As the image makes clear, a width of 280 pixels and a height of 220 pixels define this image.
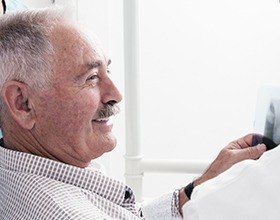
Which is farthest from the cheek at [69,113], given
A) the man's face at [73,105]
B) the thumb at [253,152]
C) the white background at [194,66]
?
the white background at [194,66]

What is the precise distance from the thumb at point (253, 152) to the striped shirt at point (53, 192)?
0.87 feet

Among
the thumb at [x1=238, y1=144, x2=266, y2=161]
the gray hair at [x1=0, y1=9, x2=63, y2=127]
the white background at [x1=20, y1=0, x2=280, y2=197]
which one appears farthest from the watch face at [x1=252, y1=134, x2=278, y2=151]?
the white background at [x1=20, y1=0, x2=280, y2=197]

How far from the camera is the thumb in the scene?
98 cm

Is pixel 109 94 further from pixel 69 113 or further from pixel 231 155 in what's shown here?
pixel 231 155

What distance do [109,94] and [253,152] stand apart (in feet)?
1.08

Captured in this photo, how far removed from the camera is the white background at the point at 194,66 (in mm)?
1985

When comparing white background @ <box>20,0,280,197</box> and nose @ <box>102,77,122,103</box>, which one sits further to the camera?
white background @ <box>20,0,280,197</box>

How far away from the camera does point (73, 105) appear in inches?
41.3

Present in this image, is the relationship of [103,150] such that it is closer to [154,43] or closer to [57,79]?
[57,79]

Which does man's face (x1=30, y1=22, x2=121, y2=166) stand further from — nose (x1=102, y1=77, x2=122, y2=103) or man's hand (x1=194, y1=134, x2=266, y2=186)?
man's hand (x1=194, y1=134, x2=266, y2=186)

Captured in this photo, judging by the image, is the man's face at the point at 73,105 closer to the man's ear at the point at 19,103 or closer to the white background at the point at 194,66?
the man's ear at the point at 19,103

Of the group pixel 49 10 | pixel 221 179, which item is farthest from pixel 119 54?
pixel 221 179

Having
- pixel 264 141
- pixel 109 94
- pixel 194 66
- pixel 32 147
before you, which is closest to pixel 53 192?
pixel 32 147

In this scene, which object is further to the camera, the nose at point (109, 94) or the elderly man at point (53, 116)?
the nose at point (109, 94)
